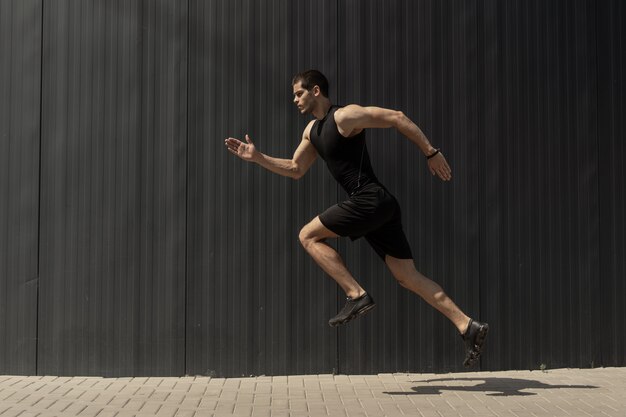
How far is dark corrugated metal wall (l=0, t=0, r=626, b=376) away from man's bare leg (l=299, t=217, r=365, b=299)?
2.88 ft

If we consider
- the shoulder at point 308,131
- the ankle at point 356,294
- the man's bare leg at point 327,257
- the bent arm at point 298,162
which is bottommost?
the ankle at point 356,294

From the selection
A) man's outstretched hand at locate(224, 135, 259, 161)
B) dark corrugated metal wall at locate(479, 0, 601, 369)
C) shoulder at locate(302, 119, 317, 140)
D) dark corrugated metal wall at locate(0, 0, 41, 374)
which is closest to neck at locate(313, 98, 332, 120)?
shoulder at locate(302, 119, 317, 140)

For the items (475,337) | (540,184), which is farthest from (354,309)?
(540,184)

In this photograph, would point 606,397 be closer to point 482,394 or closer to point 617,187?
point 482,394

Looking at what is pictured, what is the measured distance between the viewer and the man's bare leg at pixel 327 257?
269 inches

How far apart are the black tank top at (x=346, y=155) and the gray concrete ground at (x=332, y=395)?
1453mm

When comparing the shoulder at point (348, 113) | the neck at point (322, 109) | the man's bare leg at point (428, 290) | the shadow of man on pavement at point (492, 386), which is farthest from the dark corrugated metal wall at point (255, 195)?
A: the shoulder at point (348, 113)

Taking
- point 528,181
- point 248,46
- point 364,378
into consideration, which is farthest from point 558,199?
point 248,46

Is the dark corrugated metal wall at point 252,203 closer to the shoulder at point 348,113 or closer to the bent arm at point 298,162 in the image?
the bent arm at point 298,162

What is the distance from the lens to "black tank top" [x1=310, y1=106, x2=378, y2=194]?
22.8ft

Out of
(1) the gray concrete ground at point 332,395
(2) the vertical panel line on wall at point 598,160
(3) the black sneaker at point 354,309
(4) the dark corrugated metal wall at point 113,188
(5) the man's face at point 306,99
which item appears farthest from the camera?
(2) the vertical panel line on wall at point 598,160

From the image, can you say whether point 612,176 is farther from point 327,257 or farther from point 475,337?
point 327,257

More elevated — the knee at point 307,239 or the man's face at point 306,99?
the man's face at point 306,99

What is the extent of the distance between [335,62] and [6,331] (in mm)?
3287
